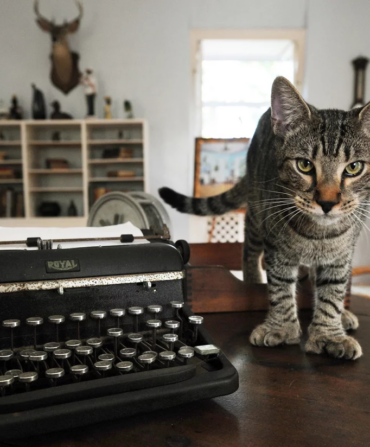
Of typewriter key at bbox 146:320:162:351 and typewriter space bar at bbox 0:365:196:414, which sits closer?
typewriter space bar at bbox 0:365:196:414

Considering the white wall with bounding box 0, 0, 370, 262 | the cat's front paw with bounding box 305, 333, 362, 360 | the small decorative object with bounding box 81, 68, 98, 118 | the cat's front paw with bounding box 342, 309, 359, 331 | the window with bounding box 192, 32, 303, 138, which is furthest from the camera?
the window with bounding box 192, 32, 303, 138

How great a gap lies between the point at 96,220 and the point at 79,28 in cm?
329

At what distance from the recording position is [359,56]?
12.8ft

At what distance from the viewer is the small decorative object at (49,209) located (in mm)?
Result: 3807

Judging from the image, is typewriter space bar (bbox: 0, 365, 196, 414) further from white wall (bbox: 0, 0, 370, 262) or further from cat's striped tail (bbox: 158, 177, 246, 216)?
white wall (bbox: 0, 0, 370, 262)

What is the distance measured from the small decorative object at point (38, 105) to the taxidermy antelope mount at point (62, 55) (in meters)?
0.26

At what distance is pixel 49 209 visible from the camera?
3.80 metres

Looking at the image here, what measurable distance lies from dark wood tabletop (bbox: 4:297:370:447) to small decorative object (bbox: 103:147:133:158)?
3268 millimetres

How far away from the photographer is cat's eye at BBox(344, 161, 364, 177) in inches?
29.8

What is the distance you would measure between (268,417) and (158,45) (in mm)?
3986

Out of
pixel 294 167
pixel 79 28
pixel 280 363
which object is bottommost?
pixel 280 363

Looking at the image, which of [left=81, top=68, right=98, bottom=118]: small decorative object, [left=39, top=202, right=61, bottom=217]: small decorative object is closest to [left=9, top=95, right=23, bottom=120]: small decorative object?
[left=81, top=68, right=98, bottom=118]: small decorative object

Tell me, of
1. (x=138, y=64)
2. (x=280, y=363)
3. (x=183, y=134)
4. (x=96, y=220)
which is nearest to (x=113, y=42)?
(x=138, y=64)

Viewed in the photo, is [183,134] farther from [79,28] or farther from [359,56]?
[359,56]
